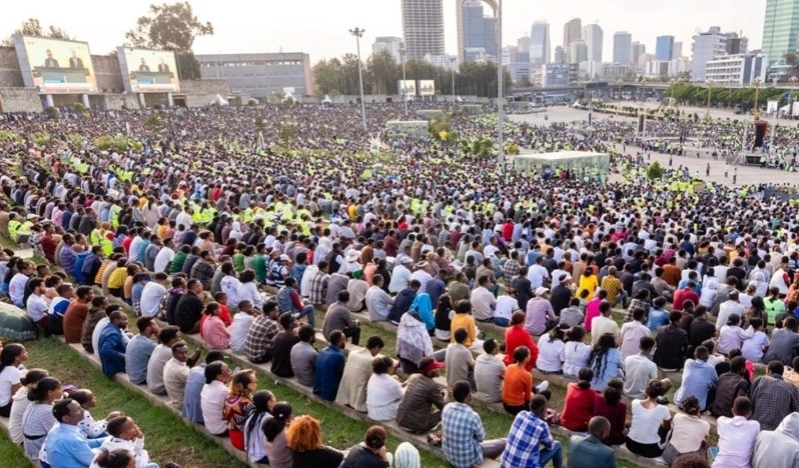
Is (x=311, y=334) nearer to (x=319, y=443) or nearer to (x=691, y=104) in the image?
(x=319, y=443)

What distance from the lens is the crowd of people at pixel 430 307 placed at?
5.21 m

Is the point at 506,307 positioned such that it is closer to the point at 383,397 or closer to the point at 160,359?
the point at 383,397

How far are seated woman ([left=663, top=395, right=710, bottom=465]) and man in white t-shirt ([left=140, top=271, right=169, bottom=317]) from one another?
673cm

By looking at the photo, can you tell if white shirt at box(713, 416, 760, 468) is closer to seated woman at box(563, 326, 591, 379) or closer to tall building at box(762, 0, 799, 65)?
seated woman at box(563, 326, 591, 379)

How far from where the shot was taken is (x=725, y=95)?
9675 centimetres

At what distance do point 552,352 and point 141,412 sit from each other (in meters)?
4.75

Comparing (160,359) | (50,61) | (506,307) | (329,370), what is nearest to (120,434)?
(160,359)

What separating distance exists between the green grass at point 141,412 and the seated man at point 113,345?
24 cm

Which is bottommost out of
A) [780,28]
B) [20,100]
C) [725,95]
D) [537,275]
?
[725,95]

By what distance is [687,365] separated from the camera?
20.1ft

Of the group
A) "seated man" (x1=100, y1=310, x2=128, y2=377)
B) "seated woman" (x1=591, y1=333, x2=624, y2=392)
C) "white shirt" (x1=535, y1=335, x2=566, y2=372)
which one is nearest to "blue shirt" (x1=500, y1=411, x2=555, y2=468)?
"seated woman" (x1=591, y1=333, x2=624, y2=392)

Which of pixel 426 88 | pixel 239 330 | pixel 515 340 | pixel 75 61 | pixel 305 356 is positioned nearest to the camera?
pixel 305 356

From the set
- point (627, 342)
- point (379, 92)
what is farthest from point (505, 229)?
point (379, 92)

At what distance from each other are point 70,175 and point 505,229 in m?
14.7
